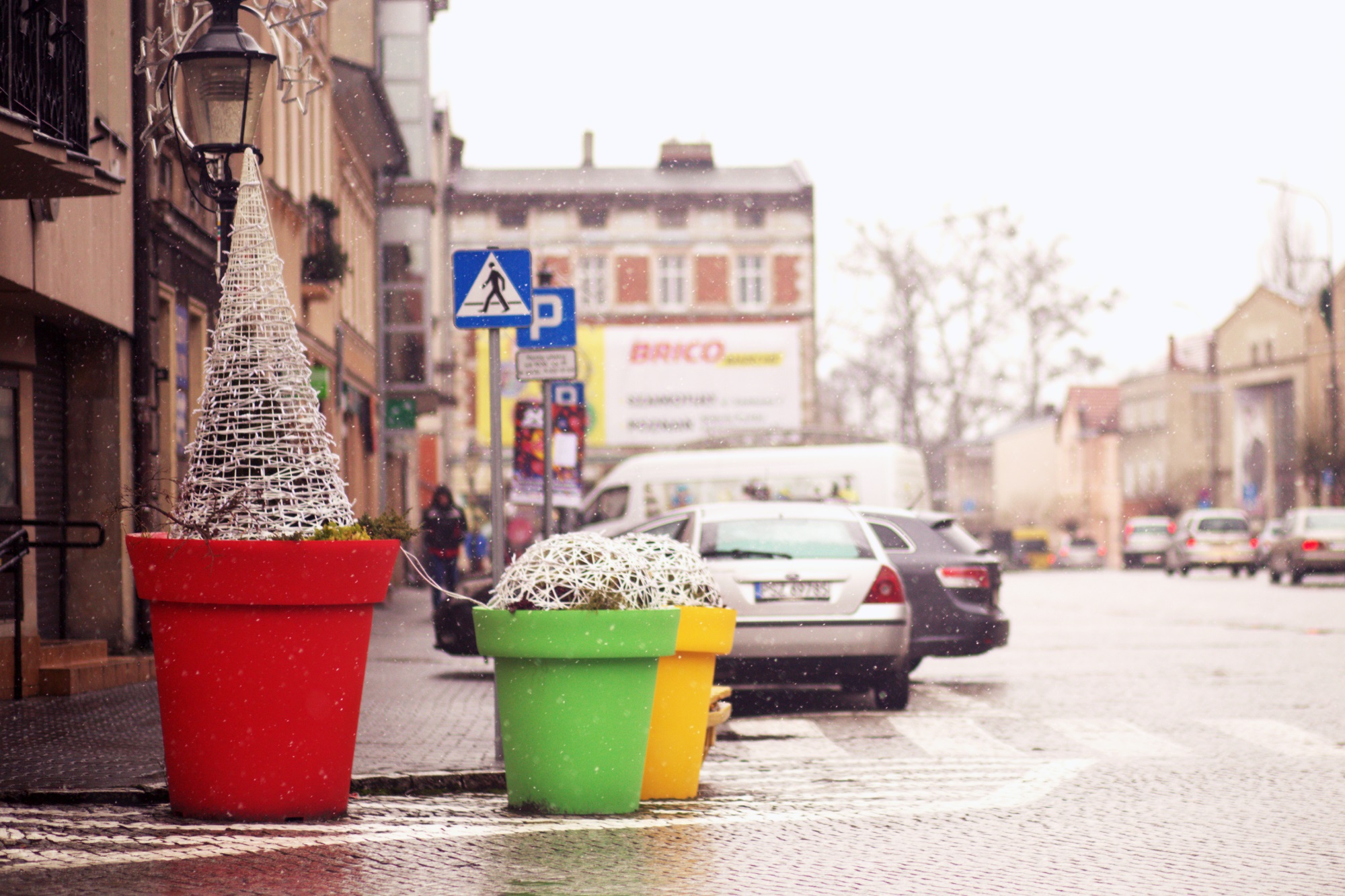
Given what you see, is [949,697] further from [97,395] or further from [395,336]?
[395,336]

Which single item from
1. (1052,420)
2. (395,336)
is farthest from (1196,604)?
(1052,420)

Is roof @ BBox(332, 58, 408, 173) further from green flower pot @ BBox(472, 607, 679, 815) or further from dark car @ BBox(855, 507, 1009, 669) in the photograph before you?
green flower pot @ BBox(472, 607, 679, 815)

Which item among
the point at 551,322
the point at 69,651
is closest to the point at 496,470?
the point at 551,322

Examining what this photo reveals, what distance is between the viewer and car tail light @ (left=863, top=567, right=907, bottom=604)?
13852 millimetres

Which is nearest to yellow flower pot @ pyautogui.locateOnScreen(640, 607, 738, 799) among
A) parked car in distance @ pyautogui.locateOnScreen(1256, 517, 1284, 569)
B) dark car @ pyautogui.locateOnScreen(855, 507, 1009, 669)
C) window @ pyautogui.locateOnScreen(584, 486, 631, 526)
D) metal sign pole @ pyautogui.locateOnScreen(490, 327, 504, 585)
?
metal sign pole @ pyautogui.locateOnScreen(490, 327, 504, 585)

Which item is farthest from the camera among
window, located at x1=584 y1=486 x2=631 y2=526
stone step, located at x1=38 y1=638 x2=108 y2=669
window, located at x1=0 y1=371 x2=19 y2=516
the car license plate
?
window, located at x1=584 y1=486 x2=631 y2=526

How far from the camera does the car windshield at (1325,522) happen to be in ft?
140

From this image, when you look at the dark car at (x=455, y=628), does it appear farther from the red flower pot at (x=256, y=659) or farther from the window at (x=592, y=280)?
the window at (x=592, y=280)

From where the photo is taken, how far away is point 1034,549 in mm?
94312

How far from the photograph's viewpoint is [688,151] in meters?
76.3

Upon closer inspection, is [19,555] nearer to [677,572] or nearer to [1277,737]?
[677,572]

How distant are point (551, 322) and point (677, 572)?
17.6 feet

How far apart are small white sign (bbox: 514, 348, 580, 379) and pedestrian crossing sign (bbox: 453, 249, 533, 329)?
2.95m

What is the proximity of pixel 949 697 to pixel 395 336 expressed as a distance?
92.1ft
